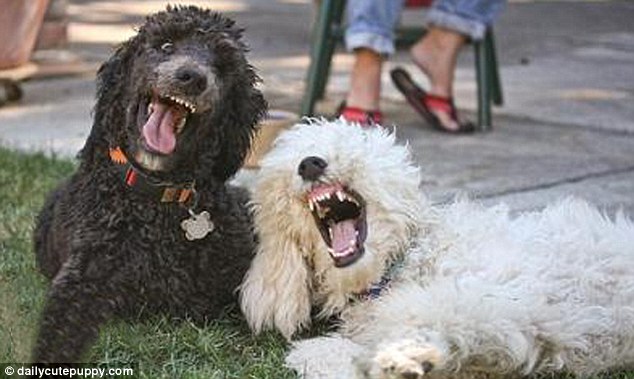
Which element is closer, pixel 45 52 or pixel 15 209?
pixel 15 209

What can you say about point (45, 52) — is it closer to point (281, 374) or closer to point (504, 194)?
point (504, 194)

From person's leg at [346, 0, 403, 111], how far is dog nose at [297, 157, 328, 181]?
8.96 feet

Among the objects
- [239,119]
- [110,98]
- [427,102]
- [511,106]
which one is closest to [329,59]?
[427,102]

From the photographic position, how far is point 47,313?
124 inches

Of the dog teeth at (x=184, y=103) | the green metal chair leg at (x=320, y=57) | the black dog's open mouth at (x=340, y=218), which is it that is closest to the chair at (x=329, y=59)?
the green metal chair leg at (x=320, y=57)

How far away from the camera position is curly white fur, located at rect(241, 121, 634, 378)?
304 cm

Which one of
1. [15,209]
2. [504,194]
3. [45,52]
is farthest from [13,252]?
[45,52]

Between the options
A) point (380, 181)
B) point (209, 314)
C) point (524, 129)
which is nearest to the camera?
point (380, 181)

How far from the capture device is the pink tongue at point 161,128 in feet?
11.3

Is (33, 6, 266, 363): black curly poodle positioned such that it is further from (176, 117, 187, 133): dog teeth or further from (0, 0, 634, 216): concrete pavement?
→ (0, 0, 634, 216): concrete pavement

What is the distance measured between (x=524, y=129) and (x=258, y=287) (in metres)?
3.62

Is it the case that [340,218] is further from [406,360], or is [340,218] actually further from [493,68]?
[493,68]

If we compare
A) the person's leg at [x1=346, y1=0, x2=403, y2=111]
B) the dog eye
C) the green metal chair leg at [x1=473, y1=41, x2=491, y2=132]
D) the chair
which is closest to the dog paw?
the dog eye

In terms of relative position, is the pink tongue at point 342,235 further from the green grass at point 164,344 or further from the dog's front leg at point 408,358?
the dog's front leg at point 408,358
